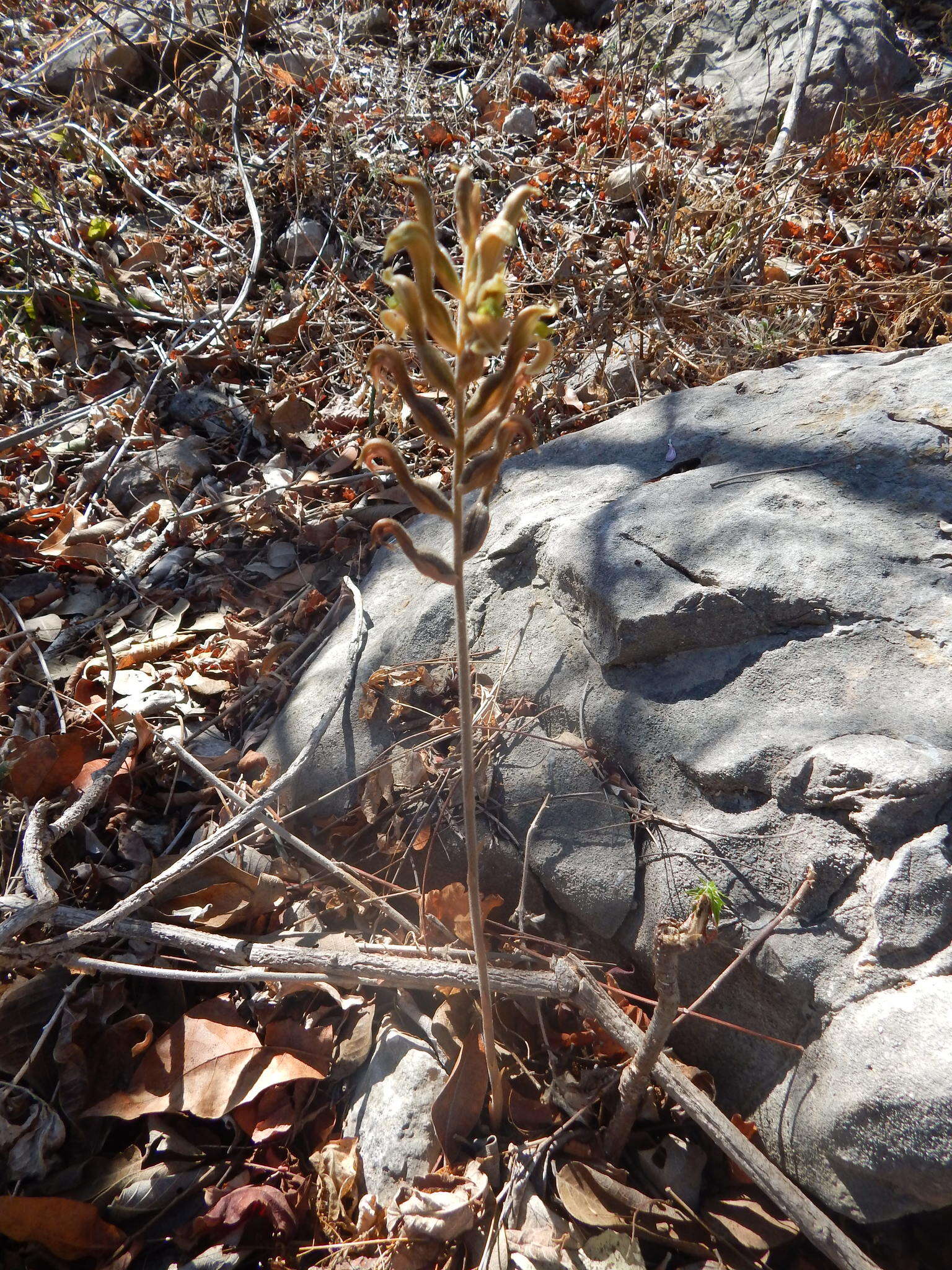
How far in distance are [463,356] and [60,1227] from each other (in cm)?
187

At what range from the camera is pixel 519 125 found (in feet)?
17.2

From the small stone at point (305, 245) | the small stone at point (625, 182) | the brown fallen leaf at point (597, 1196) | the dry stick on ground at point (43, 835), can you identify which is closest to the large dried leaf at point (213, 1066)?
the dry stick on ground at point (43, 835)

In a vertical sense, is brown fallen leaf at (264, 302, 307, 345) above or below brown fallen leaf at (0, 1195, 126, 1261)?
above

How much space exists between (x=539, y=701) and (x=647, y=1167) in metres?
1.07

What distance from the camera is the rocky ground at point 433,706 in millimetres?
1608

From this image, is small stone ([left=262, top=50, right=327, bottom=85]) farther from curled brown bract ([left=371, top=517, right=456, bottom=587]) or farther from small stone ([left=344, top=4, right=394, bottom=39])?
curled brown bract ([left=371, top=517, right=456, bottom=587])

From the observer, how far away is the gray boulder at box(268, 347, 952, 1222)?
1553 millimetres

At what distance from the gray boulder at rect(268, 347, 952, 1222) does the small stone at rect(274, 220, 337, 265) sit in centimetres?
272

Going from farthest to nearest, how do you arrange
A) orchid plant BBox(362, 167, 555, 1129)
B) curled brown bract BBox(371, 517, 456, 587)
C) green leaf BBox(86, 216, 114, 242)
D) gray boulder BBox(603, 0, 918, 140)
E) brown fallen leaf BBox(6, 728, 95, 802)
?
1. gray boulder BBox(603, 0, 918, 140)
2. green leaf BBox(86, 216, 114, 242)
3. brown fallen leaf BBox(6, 728, 95, 802)
4. curled brown bract BBox(371, 517, 456, 587)
5. orchid plant BBox(362, 167, 555, 1129)

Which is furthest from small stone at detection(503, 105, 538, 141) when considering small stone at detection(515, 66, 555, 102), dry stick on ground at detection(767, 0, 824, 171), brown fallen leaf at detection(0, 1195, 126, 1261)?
brown fallen leaf at detection(0, 1195, 126, 1261)

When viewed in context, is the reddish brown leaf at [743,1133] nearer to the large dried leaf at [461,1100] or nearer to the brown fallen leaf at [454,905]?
the large dried leaf at [461,1100]

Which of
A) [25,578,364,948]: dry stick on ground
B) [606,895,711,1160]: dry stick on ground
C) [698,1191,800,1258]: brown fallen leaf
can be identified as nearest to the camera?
[606,895,711,1160]: dry stick on ground

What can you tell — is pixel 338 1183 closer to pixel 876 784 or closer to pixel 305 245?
pixel 876 784

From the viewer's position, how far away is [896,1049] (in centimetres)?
143
